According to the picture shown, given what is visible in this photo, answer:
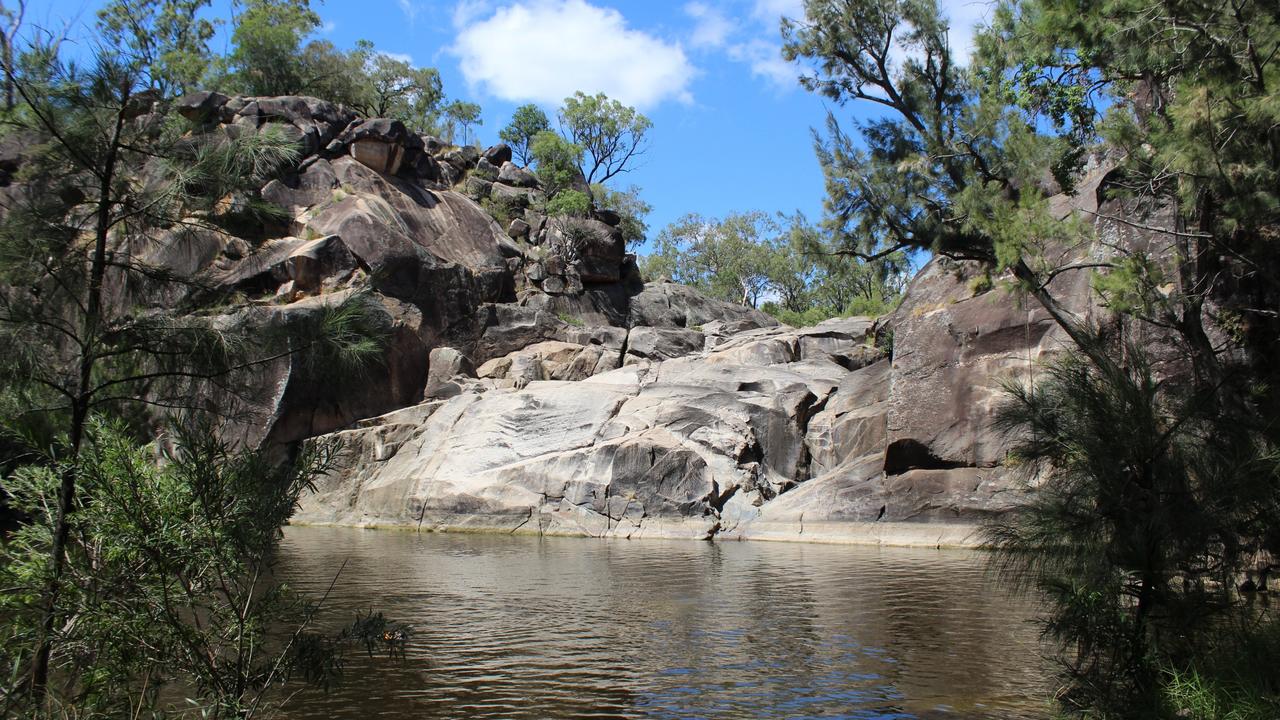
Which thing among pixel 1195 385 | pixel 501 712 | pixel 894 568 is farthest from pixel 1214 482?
pixel 894 568

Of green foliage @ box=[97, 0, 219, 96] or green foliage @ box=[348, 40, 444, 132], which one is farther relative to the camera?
green foliage @ box=[348, 40, 444, 132]

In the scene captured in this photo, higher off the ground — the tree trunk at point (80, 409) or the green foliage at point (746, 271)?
the green foliage at point (746, 271)

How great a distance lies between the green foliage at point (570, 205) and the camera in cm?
5200

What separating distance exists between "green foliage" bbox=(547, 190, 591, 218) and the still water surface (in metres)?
33.8

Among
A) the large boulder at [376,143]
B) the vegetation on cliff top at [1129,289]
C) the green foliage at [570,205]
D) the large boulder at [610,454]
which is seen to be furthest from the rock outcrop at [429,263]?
the vegetation on cliff top at [1129,289]

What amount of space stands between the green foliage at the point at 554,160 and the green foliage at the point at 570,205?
5612mm

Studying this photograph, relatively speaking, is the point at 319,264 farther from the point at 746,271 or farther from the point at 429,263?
the point at 746,271

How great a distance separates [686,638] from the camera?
39.2 feet

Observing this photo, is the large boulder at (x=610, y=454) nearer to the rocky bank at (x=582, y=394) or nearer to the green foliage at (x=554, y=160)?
the rocky bank at (x=582, y=394)

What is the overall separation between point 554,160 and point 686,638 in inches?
2005

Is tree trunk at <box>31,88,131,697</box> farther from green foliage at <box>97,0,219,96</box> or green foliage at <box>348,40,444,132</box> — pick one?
green foliage at <box>348,40,444,132</box>

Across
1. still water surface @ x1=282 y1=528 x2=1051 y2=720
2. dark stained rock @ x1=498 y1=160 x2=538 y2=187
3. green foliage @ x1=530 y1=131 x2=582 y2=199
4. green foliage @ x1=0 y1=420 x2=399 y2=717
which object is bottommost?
still water surface @ x1=282 y1=528 x2=1051 y2=720

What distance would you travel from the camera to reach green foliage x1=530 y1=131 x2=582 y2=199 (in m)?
58.4

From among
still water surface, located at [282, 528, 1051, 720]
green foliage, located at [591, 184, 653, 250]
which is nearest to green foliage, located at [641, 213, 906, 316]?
green foliage, located at [591, 184, 653, 250]
